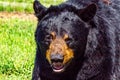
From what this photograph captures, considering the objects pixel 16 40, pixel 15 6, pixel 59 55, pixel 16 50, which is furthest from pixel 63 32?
pixel 15 6

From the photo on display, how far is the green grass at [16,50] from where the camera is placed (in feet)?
25.6

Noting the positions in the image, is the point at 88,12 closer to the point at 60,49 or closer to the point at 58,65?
the point at 60,49

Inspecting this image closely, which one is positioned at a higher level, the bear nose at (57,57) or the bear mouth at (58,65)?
the bear nose at (57,57)

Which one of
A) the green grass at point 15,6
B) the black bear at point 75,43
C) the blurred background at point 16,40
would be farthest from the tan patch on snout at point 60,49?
the green grass at point 15,6

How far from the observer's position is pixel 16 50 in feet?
28.6

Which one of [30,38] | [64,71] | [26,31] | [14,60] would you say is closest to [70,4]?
[64,71]

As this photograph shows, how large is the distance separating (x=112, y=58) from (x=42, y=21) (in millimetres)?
950

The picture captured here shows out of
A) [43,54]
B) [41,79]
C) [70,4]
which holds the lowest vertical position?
[41,79]

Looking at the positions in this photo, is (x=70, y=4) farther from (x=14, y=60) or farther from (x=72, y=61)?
(x=14, y=60)

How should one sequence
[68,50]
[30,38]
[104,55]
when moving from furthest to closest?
[30,38] < [104,55] < [68,50]

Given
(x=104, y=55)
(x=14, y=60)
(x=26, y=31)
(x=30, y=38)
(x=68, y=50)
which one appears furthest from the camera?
(x=26, y=31)

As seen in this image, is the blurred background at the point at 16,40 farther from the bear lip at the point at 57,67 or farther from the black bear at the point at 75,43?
the bear lip at the point at 57,67

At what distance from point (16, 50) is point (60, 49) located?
3.41m

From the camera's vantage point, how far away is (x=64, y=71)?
5691 mm
